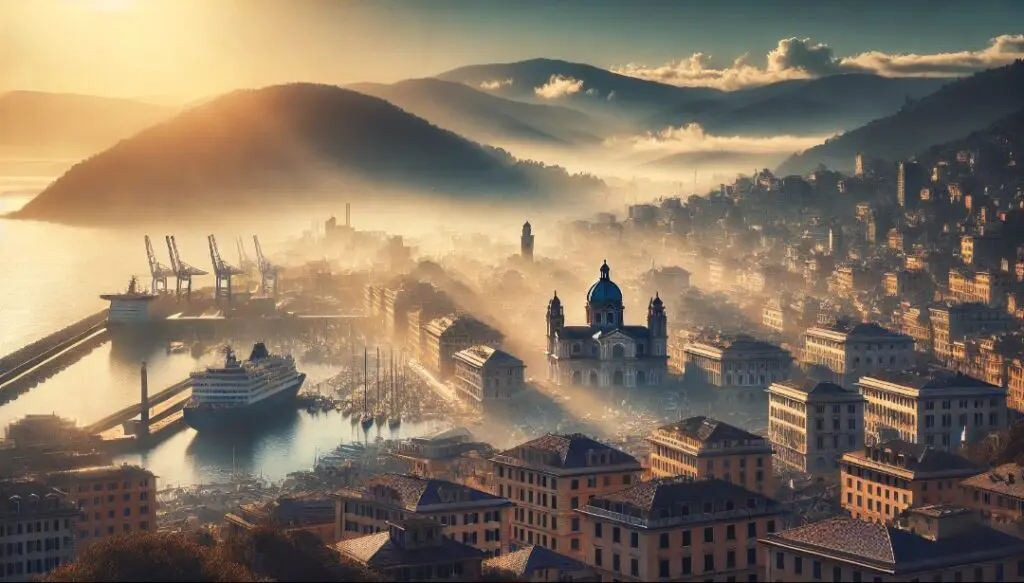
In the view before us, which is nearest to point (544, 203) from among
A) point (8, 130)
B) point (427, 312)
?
point (8, 130)

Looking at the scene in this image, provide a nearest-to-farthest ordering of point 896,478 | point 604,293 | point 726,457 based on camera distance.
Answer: point 896,478 → point 726,457 → point 604,293

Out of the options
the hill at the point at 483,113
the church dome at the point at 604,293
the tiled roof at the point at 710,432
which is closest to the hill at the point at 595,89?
the hill at the point at 483,113

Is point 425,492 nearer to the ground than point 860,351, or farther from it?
nearer to the ground

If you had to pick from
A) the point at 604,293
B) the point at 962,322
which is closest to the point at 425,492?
the point at 604,293

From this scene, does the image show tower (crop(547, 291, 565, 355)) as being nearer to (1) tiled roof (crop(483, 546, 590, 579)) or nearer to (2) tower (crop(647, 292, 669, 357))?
(2) tower (crop(647, 292, 669, 357))

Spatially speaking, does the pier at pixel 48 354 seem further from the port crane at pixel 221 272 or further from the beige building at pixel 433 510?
the beige building at pixel 433 510

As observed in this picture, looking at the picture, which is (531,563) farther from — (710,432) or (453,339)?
(453,339)

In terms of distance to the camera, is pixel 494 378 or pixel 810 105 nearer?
pixel 494 378
